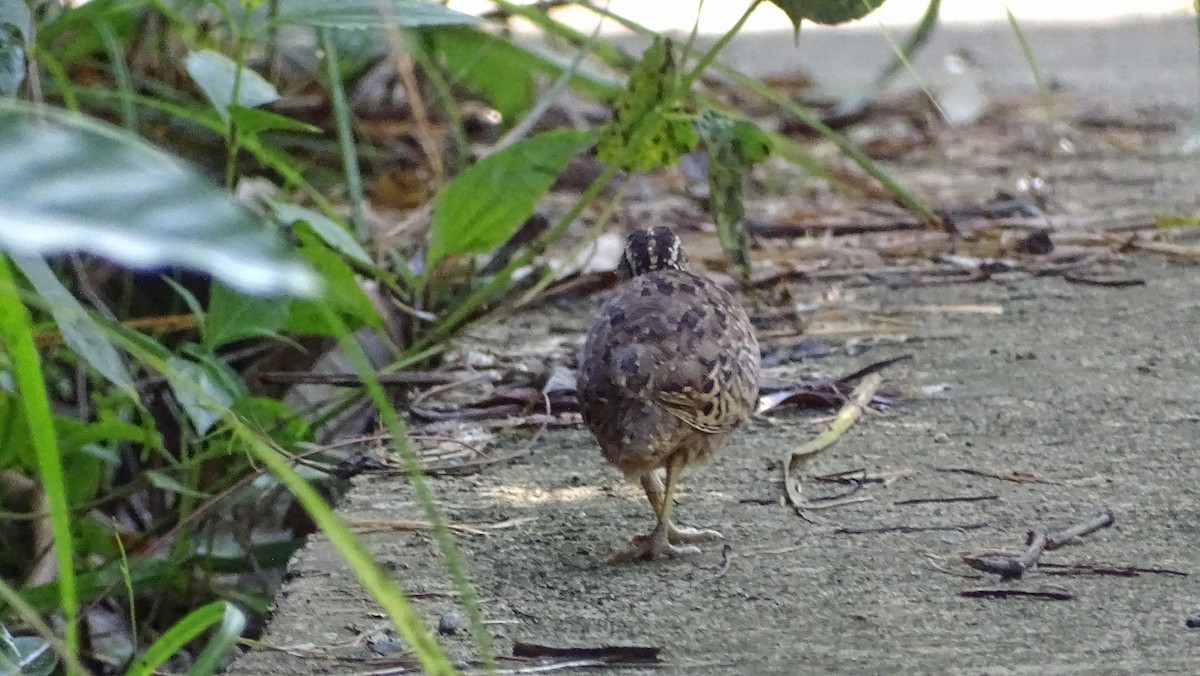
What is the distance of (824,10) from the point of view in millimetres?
3217

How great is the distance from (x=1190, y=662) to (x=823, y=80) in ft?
21.3

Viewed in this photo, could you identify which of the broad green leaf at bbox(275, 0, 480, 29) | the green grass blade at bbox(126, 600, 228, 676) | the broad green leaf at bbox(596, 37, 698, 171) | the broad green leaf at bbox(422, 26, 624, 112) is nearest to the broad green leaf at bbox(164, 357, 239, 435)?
the broad green leaf at bbox(275, 0, 480, 29)

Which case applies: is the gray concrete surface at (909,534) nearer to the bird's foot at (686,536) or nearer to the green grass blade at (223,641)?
the bird's foot at (686,536)

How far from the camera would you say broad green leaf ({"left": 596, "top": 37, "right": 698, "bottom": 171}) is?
3.45m

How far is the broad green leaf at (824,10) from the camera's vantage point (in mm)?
3197

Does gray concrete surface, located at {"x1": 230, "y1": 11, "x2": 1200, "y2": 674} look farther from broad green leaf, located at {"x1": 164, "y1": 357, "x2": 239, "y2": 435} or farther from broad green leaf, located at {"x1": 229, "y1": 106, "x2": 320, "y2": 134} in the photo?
broad green leaf, located at {"x1": 229, "y1": 106, "x2": 320, "y2": 134}

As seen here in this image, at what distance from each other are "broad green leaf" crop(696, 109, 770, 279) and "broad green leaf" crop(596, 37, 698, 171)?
0.07 m

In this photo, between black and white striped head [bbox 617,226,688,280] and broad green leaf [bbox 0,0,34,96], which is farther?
black and white striped head [bbox 617,226,688,280]

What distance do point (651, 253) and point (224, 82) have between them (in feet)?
3.75

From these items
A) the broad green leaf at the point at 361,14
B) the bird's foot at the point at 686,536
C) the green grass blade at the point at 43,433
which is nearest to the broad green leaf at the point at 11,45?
the broad green leaf at the point at 361,14

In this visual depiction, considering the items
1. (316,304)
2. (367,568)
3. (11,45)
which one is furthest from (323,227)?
(367,568)

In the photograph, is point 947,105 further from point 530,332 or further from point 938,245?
point 530,332

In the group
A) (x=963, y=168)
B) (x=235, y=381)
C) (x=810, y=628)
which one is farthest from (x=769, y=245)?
(x=810, y=628)

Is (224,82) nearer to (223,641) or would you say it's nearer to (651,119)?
(651,119)
